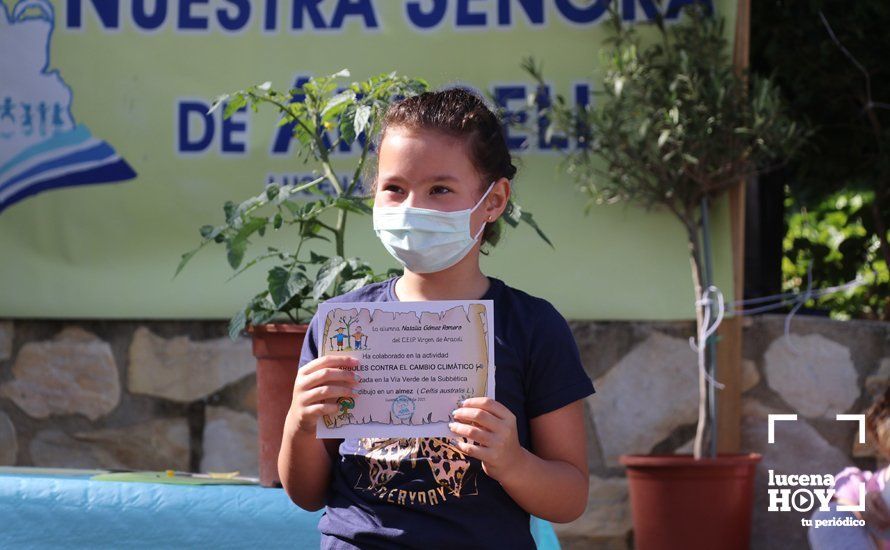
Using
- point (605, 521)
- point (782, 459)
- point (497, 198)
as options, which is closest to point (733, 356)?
point (782, 459)

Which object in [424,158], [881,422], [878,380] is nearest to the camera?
[424,158]

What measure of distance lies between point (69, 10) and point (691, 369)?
228 cm

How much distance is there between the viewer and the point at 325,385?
151 centimetres

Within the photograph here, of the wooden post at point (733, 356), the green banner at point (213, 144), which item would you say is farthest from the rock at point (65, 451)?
the wooden post at point (733, 356)

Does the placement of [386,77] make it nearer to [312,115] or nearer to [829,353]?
[312,115]

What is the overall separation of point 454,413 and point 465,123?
44 centimetres

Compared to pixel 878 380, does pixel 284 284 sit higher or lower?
higher

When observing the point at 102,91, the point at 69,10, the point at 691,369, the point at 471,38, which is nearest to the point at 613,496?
the point at 691,369

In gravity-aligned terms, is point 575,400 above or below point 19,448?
above

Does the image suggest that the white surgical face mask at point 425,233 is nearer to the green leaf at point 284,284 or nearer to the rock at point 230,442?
the green leaf at point 284,284

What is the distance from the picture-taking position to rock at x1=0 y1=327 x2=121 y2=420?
3750 millimetres

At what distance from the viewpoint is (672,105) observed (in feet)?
10.9

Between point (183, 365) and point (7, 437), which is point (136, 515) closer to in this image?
point (183, 365)

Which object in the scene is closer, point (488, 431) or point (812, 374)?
point (488, 431)
